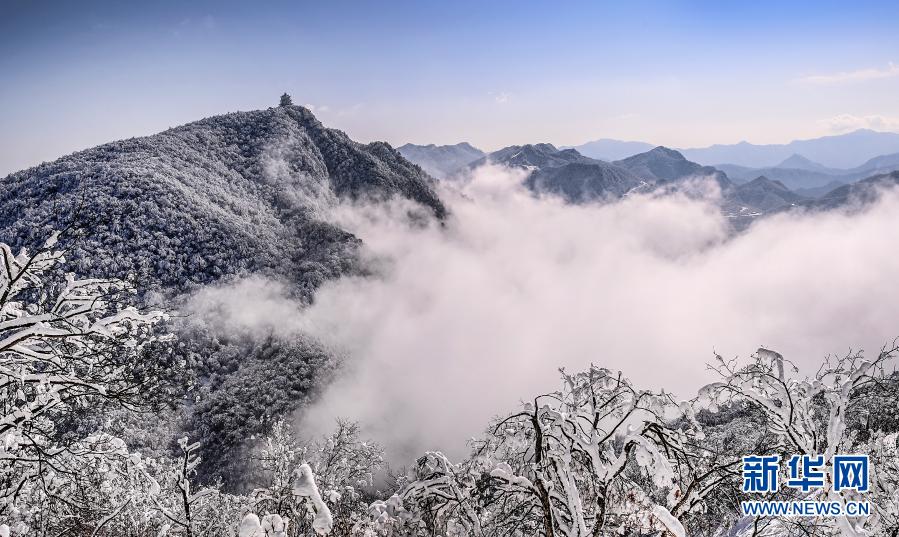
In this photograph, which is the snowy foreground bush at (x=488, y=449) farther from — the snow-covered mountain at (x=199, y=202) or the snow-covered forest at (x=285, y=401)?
the snow-covered mountain at (x=199, y=202)

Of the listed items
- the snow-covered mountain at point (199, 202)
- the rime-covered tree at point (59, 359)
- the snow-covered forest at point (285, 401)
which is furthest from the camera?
the snow-covered mountain at point (199, 202)

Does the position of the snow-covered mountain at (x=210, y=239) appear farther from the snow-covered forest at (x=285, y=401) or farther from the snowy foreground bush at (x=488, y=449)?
the snowy foreground bush at (x=488, y=449)

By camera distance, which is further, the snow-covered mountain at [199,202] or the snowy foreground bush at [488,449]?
the snow-covered mountain at [199,202]

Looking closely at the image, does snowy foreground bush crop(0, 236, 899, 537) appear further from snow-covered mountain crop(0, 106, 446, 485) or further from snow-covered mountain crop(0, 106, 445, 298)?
snow-covered mountain crop(0, 106, 445, 298)

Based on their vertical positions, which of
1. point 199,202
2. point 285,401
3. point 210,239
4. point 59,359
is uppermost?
point 199,202

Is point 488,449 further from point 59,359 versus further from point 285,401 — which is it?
point 285,401

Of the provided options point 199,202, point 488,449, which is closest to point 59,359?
point 488,449

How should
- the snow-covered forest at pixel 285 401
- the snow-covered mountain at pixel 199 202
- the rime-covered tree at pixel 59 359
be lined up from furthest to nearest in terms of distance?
the snow-covered mountain at pixel 199 202 < the snow-covered forest at pixel 285 401 < the rime-covered tree at pixel 59 359

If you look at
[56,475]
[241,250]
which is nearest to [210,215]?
[241,250]

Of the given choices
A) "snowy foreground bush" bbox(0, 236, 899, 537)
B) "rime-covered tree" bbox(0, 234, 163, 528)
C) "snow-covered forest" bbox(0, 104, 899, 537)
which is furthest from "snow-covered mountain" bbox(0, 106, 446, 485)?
"snowy foreground bush" bbox(0, 236, 899, 537)

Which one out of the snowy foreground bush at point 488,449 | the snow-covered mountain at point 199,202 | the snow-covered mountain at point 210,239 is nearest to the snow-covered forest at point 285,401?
the snowy foreground bush at point 488,449

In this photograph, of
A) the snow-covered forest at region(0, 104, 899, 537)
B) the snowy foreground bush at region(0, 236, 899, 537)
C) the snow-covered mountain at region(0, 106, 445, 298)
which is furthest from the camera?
the snow-covered mountain at region(0, 106, 445, 298)
